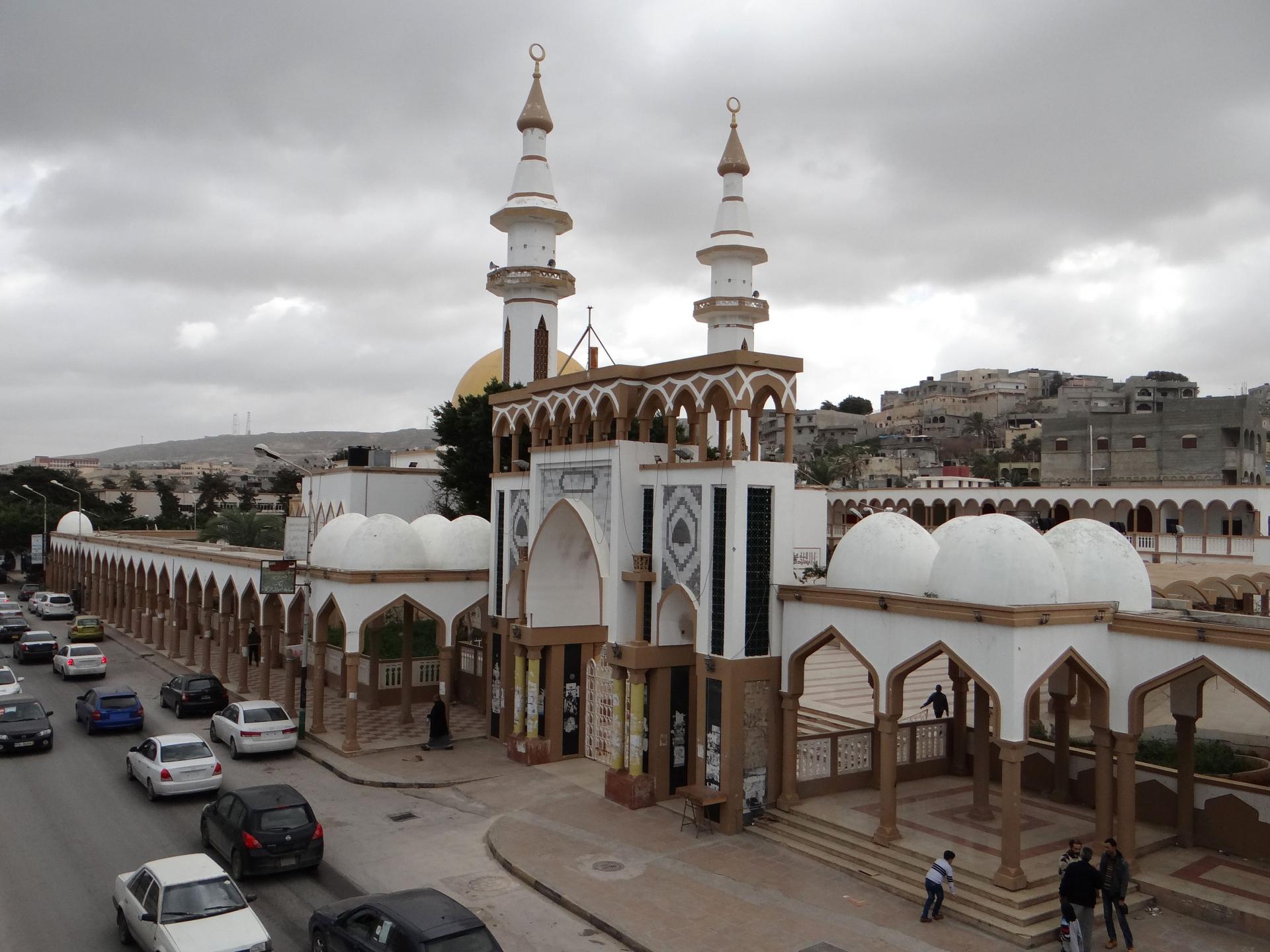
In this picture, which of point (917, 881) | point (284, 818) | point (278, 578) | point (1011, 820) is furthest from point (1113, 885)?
point (278, 578)

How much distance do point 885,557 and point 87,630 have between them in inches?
1176

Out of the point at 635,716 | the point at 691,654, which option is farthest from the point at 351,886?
the point at 691,654

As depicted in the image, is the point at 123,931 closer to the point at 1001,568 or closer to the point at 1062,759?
the point at 1001,568

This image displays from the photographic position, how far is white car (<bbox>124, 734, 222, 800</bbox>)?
1591 cm

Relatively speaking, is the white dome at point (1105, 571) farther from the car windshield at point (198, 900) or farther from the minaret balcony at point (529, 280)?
the minaret balcony at point (529, 280)

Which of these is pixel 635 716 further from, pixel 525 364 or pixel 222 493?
pixel 222 493

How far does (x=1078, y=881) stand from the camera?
419 inches

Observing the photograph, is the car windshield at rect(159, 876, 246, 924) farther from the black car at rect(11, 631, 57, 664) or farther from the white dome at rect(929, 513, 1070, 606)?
the black car at rect(11, 631, 57, 664)

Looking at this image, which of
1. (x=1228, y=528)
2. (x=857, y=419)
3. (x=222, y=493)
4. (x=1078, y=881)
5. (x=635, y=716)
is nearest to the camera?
(x=1078, y=881)

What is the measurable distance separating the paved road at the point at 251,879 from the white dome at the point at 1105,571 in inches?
321

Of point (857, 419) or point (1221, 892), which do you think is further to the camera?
point (857, 419)

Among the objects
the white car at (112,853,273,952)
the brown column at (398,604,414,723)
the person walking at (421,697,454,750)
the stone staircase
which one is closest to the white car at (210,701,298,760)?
the person walking at (421,697,454,750)

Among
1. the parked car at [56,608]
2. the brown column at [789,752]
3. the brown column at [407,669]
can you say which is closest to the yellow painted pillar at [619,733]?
the brown column at [789,752]

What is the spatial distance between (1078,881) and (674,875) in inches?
204
